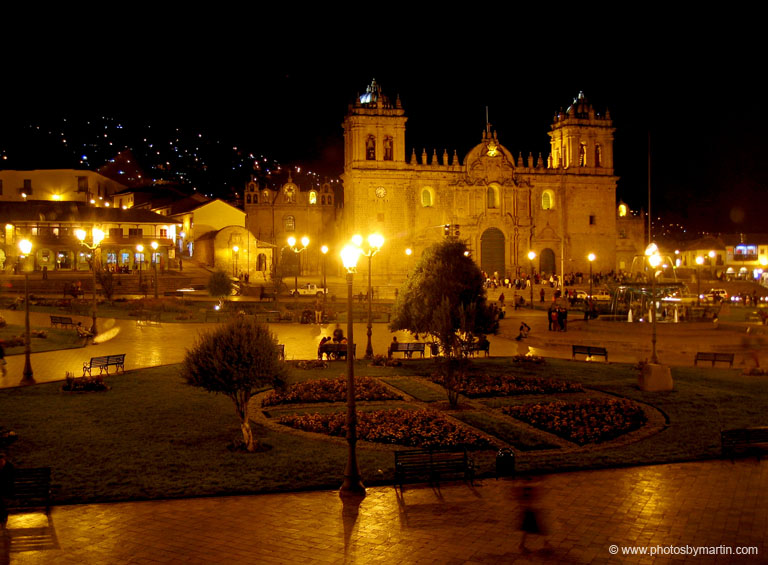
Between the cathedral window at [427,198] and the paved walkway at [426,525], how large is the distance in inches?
2058

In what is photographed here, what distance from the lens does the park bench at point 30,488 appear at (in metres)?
9.30

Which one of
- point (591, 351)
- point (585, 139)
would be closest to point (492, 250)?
point (585, 139)

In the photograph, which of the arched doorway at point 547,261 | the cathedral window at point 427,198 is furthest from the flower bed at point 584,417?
the arched doorway at point 547,261

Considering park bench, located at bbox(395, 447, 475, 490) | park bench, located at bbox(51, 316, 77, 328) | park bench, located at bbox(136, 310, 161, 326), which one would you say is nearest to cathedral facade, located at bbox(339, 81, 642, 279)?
park bench, located at bbox(136, 310, 161, 326)

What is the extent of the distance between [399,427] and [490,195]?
5142 cm

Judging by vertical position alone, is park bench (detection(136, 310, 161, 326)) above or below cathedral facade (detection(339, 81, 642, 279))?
below

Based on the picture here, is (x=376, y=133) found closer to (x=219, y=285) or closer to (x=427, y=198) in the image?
(x=427, y=198)

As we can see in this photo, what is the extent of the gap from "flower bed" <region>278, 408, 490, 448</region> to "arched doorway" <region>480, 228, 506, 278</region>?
4871cm

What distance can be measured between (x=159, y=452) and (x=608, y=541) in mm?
7758

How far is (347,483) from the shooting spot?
33.2 feet

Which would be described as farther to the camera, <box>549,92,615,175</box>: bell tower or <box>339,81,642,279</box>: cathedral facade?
<box>549,92,615,175</box>: bell tower

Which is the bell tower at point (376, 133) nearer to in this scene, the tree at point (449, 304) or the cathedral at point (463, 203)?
the cathedral at point (463, 203)

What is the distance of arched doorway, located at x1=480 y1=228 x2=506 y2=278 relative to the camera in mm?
63031

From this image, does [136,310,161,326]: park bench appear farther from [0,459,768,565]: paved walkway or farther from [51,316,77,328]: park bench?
[0,459,768,565]: paved walkway
